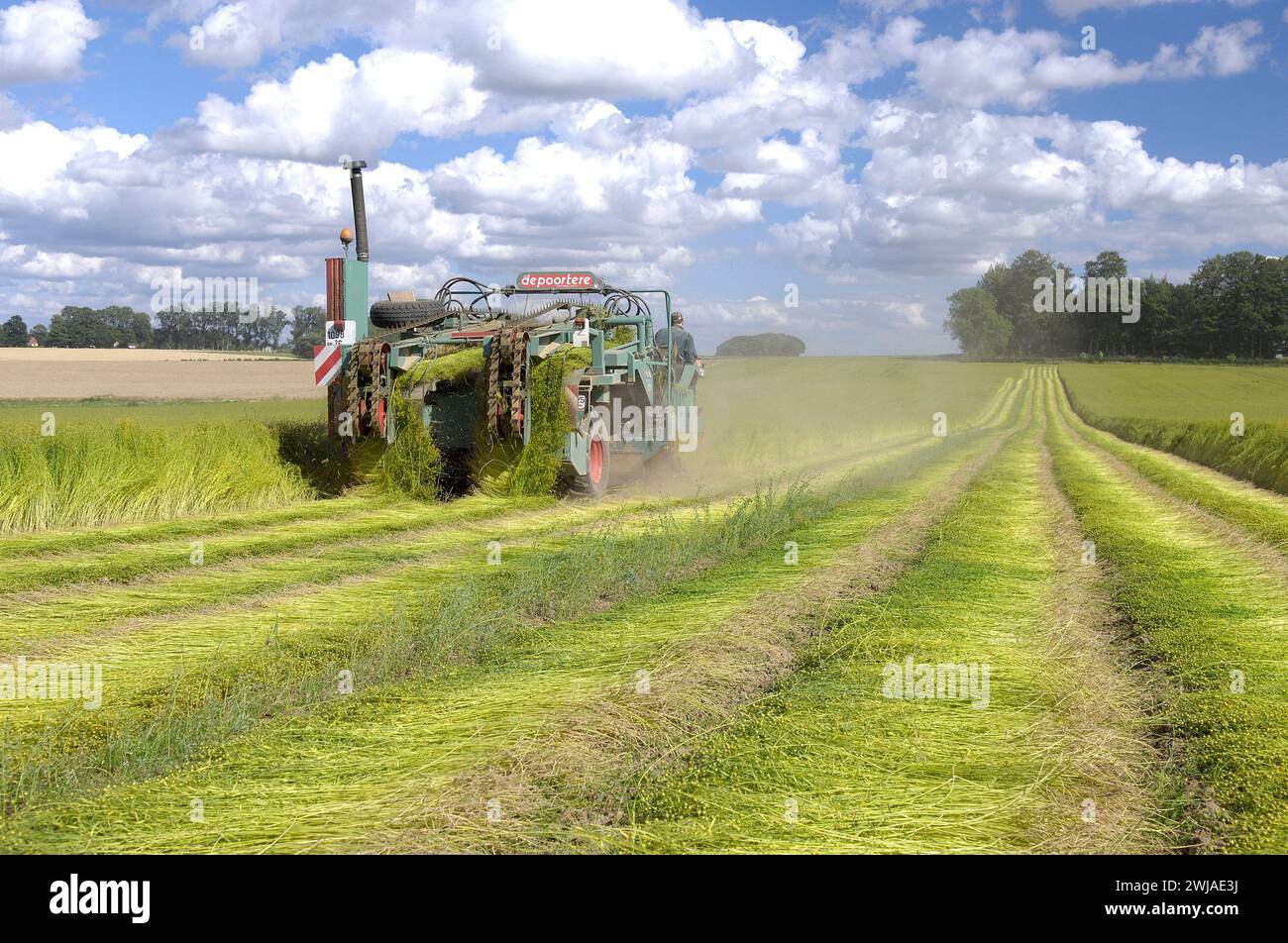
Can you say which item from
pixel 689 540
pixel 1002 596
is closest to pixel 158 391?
pixel 689 540

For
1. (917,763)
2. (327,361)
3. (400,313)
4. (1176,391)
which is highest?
(400,313)

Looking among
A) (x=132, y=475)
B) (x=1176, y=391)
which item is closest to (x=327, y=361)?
(x=132, y=475)

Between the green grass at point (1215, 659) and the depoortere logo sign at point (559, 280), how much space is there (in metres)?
7.43

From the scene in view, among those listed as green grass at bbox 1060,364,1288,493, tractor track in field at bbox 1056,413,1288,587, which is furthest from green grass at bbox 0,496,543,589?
green grass at bbox 1060,364,1288,493

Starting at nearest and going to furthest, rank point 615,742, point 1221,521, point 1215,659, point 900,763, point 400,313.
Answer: point 900,763
point 615,742
point 1215,659
point 1221,521
point 400,313

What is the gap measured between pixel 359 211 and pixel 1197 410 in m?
37.4

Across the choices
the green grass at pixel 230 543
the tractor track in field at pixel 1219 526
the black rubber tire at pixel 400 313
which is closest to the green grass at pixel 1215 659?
the tractor track in field at pixel 1219 526

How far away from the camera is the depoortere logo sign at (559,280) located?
50.6 ft

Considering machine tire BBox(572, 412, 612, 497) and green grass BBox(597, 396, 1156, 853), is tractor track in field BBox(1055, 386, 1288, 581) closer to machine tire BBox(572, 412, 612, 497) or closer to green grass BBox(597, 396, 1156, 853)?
green grass BBox(597, 396, 1156, 853)

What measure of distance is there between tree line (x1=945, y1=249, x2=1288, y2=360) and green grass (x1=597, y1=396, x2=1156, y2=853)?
10986 cm

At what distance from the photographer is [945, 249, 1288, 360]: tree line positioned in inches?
4348

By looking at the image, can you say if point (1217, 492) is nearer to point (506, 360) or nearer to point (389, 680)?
point (506, 360)

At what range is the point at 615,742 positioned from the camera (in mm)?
4477
